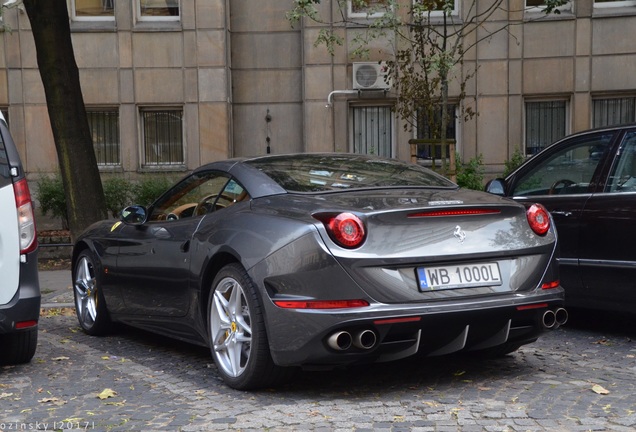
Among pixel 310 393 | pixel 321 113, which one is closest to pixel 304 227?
pixel 310 393

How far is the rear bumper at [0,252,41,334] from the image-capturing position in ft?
19.8

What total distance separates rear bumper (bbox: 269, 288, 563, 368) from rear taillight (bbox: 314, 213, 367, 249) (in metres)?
0.37

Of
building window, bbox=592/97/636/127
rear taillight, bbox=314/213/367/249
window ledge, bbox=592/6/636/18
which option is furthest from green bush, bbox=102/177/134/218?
rear taillight, bbox=314/213/367/249

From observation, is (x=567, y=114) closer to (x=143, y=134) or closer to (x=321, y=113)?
(x=321, y=113)

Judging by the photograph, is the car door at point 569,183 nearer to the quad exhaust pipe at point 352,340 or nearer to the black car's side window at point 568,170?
the black car's side window at point 568,170

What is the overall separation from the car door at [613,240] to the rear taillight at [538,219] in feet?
4.24

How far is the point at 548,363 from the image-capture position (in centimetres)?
607

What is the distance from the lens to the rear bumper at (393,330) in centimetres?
486

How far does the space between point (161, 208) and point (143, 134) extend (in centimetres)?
1293

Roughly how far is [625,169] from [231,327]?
3.26 m

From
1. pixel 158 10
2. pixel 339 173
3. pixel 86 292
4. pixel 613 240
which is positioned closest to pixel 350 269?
pixel 339 173

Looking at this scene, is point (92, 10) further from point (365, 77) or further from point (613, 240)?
point (613, 240)

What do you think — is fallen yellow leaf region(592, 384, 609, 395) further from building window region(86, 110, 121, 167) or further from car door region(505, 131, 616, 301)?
building window region(86, 110, 121, 167)


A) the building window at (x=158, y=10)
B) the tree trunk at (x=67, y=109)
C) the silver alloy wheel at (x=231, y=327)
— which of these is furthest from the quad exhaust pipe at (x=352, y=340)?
the building window at (x=158, y=10)
